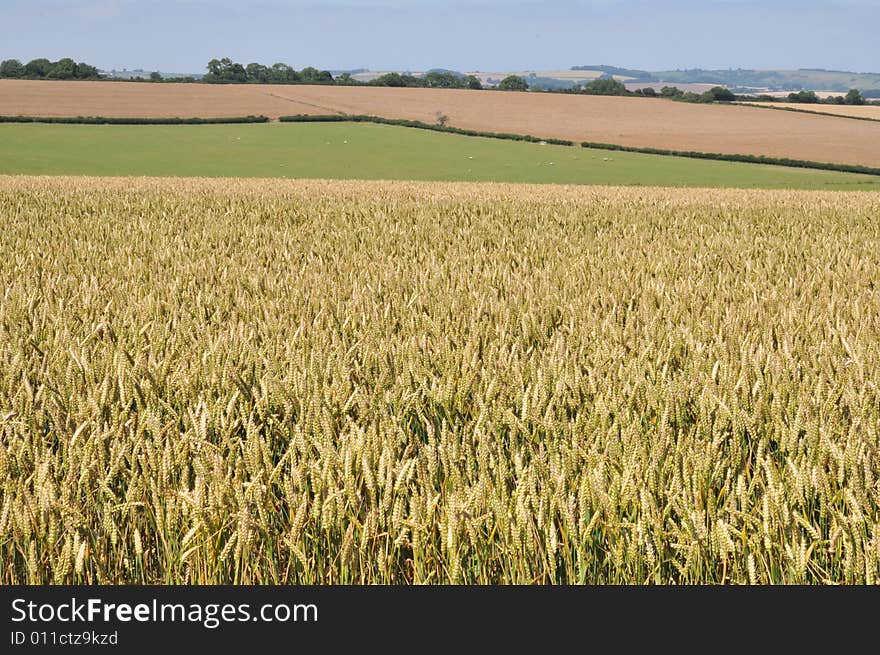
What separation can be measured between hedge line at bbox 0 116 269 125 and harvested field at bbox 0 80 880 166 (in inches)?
80.1

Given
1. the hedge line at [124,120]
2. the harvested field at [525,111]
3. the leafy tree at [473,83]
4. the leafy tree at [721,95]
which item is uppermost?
the leafy tree at [473,83]

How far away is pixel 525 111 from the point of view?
53906 millimetres

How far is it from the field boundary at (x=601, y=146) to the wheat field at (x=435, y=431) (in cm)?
3137

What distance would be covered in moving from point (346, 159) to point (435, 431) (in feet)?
105

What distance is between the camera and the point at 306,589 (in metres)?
1.70

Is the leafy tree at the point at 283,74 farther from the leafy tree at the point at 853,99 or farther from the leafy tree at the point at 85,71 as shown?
the leafy tree at the point at 853,99

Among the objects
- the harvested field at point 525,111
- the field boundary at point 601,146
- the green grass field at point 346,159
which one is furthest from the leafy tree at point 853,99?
the green grass field at point 346,159

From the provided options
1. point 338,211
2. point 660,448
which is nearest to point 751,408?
point 660,448

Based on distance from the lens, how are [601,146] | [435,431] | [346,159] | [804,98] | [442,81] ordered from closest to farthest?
[435,431] < [346,159] < [601,146] < [804,98] < [442,81]

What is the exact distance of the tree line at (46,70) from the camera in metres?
74.2

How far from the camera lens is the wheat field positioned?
6.26 ft

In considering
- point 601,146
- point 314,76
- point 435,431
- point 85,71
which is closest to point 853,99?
point 601,146

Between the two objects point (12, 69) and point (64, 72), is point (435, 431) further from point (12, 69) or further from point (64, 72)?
point (12, 69)

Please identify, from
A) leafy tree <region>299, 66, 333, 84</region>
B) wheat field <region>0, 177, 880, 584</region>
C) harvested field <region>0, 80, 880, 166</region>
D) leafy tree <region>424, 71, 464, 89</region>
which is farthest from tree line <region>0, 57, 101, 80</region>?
wheat field <region>0, 177, 880, 584</region>
